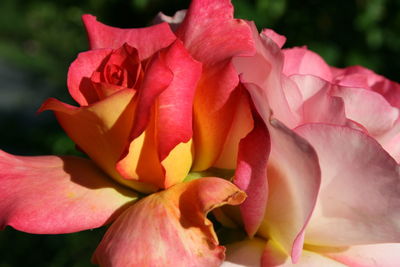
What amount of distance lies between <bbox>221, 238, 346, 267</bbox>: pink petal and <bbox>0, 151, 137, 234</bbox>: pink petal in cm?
11

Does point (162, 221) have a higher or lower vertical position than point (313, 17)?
higher

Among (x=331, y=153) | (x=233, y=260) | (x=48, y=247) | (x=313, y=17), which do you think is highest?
(x=331, y=153)

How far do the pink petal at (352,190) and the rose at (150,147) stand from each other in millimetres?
55

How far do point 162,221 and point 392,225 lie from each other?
7.5 inches

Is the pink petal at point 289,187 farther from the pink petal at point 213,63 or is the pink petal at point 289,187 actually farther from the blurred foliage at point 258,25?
the blurred foliage at point 258,25

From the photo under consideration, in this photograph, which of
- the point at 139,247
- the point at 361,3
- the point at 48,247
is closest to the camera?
the point at 139,247

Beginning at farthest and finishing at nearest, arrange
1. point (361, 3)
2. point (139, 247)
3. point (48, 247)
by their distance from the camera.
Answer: point (361, 3) < point (48, 247) < point (139, 247)

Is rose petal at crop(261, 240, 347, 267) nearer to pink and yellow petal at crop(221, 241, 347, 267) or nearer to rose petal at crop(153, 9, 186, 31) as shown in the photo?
pink and yellow petal at crop(221, 241, 347, 267)

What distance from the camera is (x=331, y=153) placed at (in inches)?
20.6

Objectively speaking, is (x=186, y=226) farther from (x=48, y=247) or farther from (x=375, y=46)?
(x=375, y=46)

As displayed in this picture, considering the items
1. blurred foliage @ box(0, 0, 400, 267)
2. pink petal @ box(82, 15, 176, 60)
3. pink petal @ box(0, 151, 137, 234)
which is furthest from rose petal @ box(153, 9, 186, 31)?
blurred foliage @ box(0, 0, 400, 267)

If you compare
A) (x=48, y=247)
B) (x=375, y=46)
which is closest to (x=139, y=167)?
(x=48, y=247)

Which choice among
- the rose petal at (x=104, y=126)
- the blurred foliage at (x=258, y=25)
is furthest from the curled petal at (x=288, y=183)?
the blurred foliage at (x=258, y=25)

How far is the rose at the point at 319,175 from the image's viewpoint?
0.52 meters
